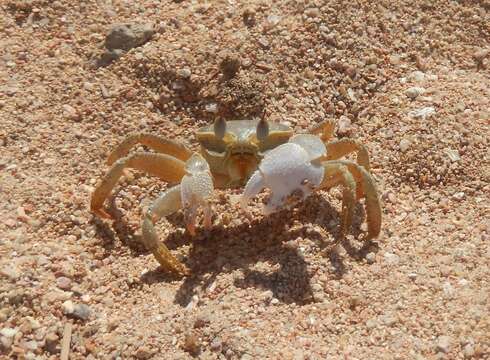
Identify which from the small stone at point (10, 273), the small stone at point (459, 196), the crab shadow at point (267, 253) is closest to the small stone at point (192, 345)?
the crab shadow at point (267, 253)

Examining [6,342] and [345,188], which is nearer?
[6,342]

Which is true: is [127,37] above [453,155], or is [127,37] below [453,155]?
above

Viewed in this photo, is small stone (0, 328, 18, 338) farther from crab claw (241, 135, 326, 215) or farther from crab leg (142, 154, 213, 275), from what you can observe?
crab claw (241, 135, 326, 215)

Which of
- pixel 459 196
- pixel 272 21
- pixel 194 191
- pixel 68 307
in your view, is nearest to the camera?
pixel 68 307

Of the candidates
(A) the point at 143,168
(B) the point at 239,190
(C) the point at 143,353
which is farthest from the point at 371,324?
(A) the point at 143,168

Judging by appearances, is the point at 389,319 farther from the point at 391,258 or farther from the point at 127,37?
the point at 127,37

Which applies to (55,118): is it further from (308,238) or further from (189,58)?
(308,238)

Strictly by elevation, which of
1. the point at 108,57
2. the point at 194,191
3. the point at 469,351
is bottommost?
the point at 469,351

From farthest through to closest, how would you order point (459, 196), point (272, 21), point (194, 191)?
point (272, 21) < point (459, 196) < point (194, 191)
